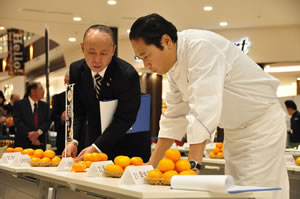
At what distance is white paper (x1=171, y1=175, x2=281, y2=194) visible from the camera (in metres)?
1.59

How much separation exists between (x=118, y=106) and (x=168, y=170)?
1.09 metres

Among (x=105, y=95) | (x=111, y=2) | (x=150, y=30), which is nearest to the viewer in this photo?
(x=150, y=30)

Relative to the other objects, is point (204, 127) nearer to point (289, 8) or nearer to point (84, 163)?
point (84, 163)

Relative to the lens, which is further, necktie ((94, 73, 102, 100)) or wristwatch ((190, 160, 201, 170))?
necktie ((94, 73, 102, 100))

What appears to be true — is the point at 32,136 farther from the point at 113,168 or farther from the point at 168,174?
the point at 168,174

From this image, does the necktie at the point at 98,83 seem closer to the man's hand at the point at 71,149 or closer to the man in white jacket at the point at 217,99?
the man's hand at the point at 71,149

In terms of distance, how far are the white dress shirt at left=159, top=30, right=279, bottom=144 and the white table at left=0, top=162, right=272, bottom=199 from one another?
38 centimetres

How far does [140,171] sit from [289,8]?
34.3ft

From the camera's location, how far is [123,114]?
9.40 ft

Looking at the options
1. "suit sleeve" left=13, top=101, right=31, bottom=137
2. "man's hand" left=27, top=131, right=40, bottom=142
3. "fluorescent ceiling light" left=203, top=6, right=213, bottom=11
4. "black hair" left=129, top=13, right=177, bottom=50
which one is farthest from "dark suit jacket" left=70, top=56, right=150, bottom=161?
"fluorescent ceiling light" left=203, top=6, right=213, bottom=11

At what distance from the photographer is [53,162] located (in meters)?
2.79

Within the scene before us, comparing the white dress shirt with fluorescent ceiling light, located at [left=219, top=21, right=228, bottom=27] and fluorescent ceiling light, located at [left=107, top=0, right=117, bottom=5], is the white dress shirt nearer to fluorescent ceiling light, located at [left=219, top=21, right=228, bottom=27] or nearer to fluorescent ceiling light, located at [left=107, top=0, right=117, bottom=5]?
fluorescent ceiling light, located at [left=107, top=0, right=117, bottom=5]

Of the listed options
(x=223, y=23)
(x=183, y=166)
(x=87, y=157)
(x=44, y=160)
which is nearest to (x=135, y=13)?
(x=223, y=23)

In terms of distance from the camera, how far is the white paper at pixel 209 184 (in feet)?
5.21
